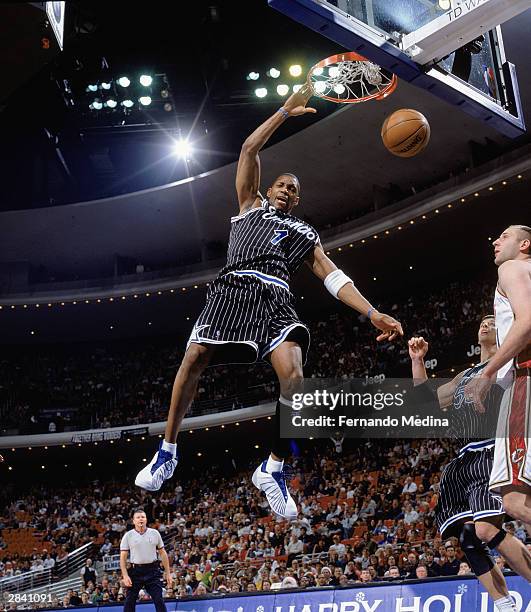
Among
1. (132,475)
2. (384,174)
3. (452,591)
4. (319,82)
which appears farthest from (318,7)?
(132,475)

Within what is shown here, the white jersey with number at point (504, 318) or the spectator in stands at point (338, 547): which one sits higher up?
the white jersey with number at point (504, 318)

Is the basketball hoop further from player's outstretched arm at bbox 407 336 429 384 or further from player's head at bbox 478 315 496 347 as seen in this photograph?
player's outstretched arm at bbox 407 336 429 384

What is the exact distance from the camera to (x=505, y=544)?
571 centimetres

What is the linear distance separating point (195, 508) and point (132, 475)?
566cm

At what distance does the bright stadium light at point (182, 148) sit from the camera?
79.4 ft

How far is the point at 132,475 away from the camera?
1089 inches

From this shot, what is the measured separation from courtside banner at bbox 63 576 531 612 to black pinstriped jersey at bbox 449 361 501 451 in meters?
2.66

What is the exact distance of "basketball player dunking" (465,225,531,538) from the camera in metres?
4.52

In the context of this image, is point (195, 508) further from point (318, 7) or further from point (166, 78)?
point (318, 7)

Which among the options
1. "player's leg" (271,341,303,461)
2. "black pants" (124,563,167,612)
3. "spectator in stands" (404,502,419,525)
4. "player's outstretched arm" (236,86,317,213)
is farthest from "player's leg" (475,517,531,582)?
"spectator in stands" (404,502,419,525)

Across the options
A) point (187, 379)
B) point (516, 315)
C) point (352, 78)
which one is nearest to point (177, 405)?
point (187, 379)

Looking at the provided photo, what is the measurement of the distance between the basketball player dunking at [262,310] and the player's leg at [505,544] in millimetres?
1550

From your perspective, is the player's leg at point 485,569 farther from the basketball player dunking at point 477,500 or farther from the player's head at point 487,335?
the player's head at point 487,335

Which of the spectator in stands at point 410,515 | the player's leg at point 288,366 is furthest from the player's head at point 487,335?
the spectator in stands at point 410,515
